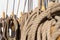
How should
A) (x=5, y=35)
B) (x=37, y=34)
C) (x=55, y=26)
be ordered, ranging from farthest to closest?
(x=5, y=35) → (x=37, y=34) → (x=55, y=26)

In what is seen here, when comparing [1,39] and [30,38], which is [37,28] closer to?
[30,38]

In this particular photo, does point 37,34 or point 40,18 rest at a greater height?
point 40,18

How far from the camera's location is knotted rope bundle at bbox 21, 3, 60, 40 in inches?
72.8

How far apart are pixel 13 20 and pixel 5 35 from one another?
18cm

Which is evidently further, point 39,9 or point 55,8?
point 39,9

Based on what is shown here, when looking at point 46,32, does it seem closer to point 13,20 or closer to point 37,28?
point 37,28

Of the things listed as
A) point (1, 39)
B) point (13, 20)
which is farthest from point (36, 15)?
point (1, 39)

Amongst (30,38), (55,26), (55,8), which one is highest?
(55,8)

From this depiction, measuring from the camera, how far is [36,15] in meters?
2.10

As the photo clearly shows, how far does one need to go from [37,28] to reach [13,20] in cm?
59

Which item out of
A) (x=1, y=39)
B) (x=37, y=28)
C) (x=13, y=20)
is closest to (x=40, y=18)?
(x=37, y=28)

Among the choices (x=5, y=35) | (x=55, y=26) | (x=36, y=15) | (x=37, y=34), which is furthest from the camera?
(x=5, y=35)

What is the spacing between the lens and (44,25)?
1916 mm

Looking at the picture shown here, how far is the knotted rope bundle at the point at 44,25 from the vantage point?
1850mm
